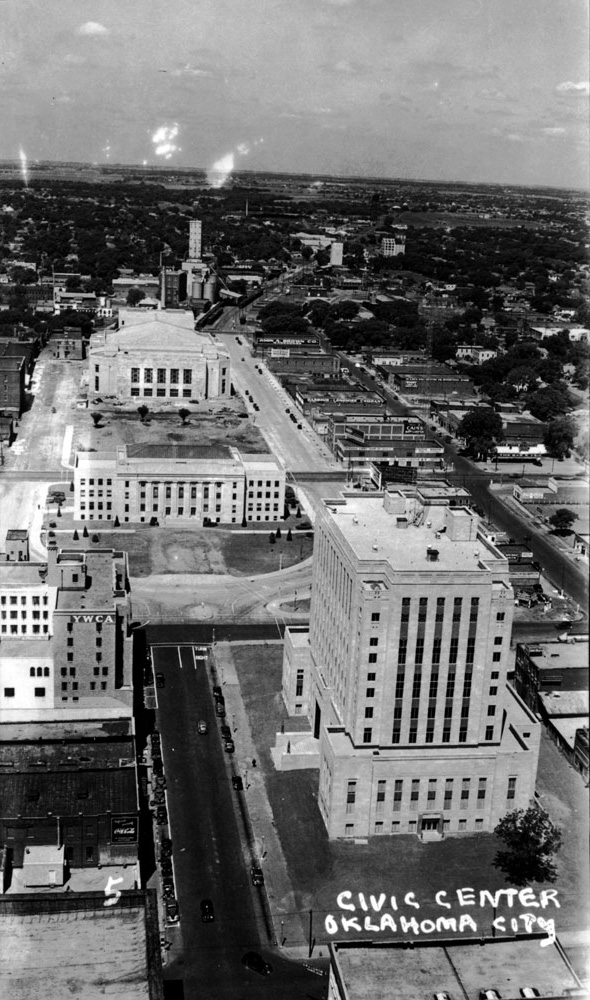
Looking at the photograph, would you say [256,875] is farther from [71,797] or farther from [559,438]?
[559,438]

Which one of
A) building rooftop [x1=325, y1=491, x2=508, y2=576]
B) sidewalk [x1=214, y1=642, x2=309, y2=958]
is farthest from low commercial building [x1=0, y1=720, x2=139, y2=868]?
building rooftop [x1=325, y1=491, x2=508, y2=576]

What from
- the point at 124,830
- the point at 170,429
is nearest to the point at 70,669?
the point at 124,830

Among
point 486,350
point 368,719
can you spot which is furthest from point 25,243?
point 368,719

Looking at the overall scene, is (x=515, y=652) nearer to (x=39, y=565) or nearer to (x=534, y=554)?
(x=534, y=554)

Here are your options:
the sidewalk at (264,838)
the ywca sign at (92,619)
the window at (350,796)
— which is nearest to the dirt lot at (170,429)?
the sidewalk at (264,838)

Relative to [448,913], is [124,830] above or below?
above

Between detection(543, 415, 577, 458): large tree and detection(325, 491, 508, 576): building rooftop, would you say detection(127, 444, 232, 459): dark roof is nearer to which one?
detection(543, 415, 577, 458): large tree

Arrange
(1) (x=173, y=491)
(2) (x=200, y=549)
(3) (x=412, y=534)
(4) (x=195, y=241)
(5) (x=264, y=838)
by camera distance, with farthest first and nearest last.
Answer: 1. (4) (x=195, y=241)
2. (1) (x=173, y=491)
3. (2) (x=200, y=549)
4. (3) (x=412, y=534)
5. (5) (x=264, y=838)
